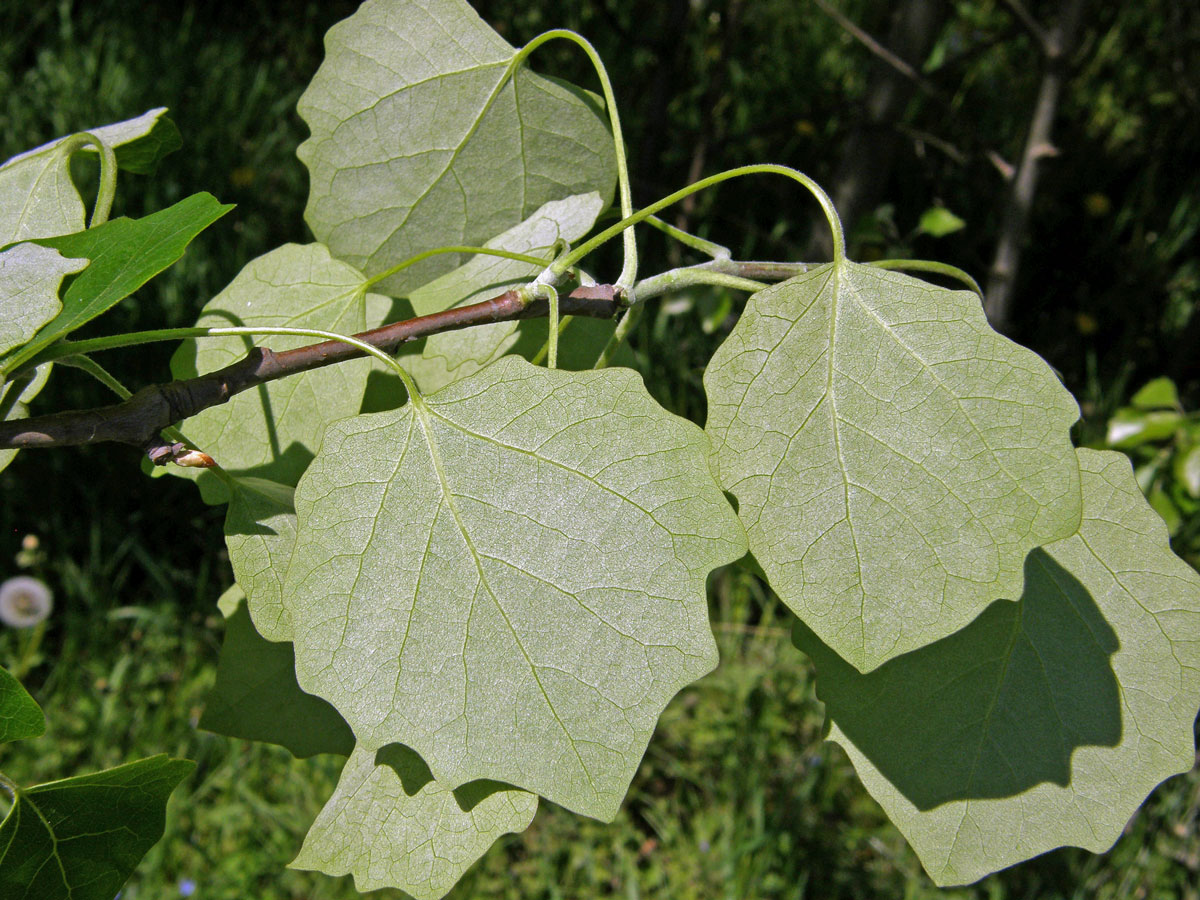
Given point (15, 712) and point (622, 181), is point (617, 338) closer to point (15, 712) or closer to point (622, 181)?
point (622, 181)

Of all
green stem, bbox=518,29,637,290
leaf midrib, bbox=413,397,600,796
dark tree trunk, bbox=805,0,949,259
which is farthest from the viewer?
dark tree trunk, bbox=805,0,949,259

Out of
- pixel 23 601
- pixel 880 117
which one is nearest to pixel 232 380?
pixel 880 117

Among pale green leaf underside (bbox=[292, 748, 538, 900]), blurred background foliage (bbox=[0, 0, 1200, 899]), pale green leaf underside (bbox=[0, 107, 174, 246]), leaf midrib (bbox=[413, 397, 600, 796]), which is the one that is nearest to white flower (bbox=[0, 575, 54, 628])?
blurred background foliage (bbox=[0, 0, 1200, 899])

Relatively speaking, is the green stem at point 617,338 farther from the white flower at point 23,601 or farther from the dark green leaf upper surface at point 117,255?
the white flower at point 23,601

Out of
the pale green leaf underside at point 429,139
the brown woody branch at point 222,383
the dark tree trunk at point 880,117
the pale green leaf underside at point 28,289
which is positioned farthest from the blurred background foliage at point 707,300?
the pale green leaf underside at point 28,289

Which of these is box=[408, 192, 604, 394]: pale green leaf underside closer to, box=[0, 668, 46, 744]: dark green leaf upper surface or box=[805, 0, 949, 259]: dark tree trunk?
box=[0, 668, 46, 744]: dark green leaf upper surface
